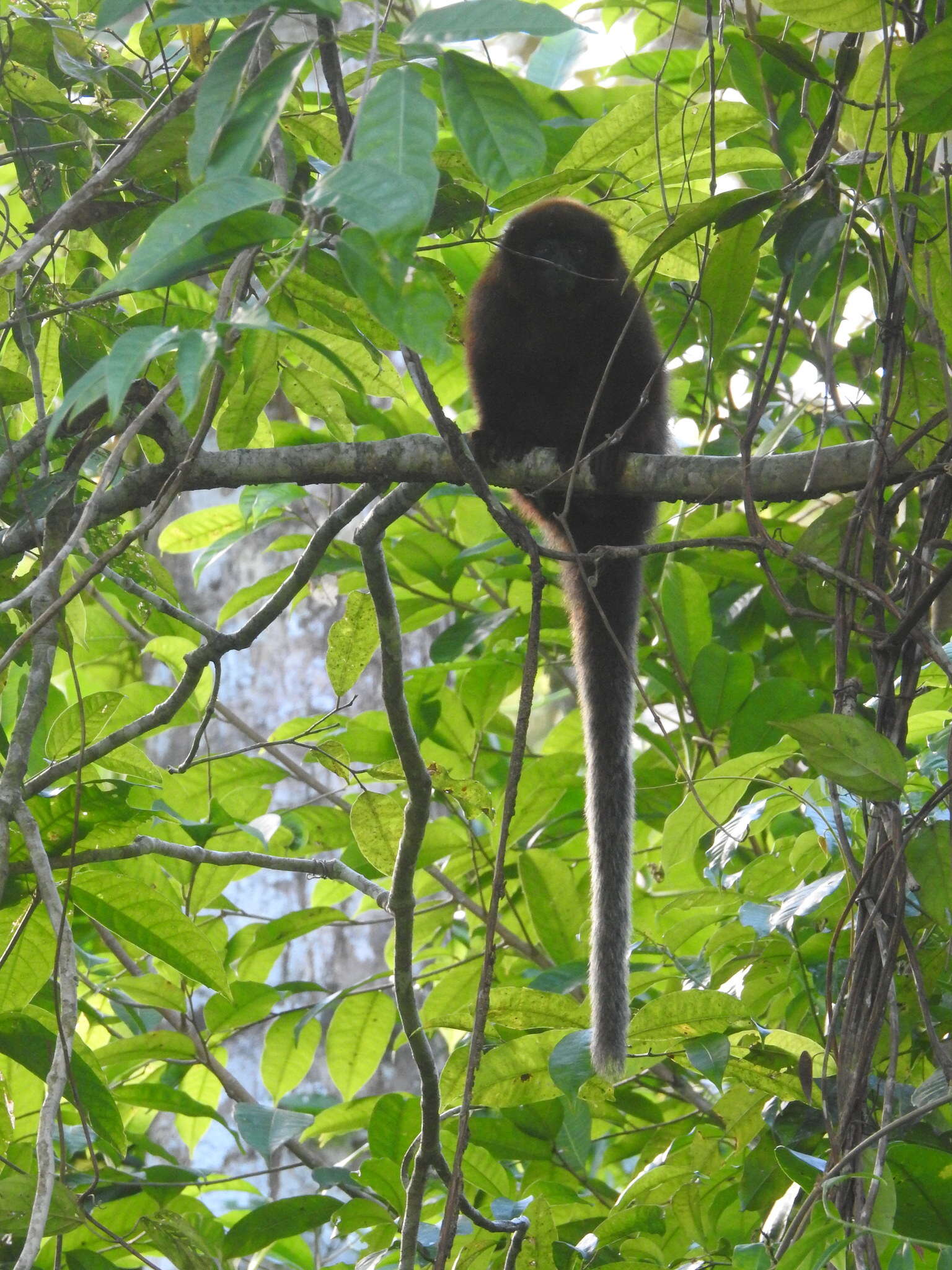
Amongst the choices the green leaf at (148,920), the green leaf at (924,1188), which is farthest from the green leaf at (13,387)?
the green leaf at (924,1188)

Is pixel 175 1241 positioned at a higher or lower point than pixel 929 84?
lower

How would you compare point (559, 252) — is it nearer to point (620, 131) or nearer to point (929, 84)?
point (620, 131)

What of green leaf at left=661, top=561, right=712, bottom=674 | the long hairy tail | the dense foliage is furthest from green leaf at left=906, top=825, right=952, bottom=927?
green leaf at left=661, top=561, right=712, bottom=674

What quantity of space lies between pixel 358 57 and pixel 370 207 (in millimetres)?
717

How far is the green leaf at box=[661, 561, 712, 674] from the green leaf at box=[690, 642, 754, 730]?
0.03m

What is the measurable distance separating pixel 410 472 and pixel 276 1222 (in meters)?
1.00

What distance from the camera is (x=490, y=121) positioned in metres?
0.86

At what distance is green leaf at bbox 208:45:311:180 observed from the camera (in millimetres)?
725

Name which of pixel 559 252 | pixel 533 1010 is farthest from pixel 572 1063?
pixel 559 252

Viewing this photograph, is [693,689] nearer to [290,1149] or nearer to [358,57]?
[290,1149]

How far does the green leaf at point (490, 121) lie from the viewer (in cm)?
85

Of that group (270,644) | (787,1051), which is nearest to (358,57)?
(787,1051)

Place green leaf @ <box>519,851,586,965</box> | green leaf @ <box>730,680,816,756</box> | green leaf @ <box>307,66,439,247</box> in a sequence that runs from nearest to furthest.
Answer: green leaf @ <box>307,66,439,247</box> < green leaf @ <box>519,851,586,965</box> < green leaf @ <box>730,680,816,756</box>

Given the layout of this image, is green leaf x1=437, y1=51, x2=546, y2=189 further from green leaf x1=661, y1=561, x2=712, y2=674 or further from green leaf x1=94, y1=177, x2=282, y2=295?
green leaf x1=661, y1=561, x2=712, y2=674
